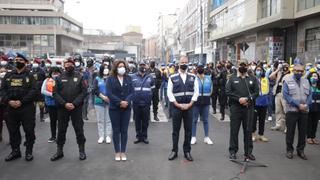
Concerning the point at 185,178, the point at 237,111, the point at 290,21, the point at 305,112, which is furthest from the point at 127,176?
the point at 290,21

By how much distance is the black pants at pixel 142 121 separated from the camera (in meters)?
9.48

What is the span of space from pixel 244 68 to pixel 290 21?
19.0 metres

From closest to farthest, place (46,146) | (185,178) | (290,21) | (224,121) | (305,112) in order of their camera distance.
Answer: (185,178), (305,112), (46,146), (224,121), (290,21)

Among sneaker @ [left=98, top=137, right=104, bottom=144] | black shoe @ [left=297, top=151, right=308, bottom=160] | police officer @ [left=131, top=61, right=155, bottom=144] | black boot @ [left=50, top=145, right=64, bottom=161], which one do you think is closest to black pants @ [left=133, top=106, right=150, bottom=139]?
police officer @ [left=131, top=61, right=155, bottom=144]

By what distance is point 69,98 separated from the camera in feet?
25.1

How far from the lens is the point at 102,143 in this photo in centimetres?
930

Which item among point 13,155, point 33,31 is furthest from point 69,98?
point 33,31

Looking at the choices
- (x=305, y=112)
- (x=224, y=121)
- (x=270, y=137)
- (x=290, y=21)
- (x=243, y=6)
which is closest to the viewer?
(x=305, y=112)

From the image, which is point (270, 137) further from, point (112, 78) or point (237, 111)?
point (112, 78)

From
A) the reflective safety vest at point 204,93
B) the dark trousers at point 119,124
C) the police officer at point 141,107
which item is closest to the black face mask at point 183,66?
the dark trousers at point 119,124

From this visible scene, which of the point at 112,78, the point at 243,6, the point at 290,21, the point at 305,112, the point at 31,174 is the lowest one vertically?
the point at 31,174

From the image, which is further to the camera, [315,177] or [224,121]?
[224,121]

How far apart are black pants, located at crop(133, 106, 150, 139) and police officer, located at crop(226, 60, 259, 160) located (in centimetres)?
249

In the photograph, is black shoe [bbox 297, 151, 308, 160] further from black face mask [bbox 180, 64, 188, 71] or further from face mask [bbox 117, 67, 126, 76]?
face mask [bbox 117, 67, 126, 76]
